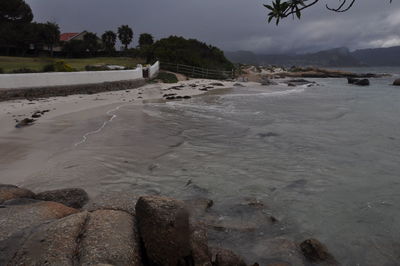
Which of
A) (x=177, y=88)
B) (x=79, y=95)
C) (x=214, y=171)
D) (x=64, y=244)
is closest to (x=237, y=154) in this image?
(x=214, y=171)

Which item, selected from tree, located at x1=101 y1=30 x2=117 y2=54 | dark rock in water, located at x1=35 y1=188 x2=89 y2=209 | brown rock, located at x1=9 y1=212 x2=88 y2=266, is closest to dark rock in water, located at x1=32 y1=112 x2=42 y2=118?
dark rock in water, located at x1=35 y1=188 x2=89 y2=209

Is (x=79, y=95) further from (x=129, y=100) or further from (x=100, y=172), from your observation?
(x=100, y=172)

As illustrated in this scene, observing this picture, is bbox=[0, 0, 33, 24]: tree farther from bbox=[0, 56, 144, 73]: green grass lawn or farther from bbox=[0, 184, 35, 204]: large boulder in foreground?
bbox=[0, 184, 35, 204]: large boulder in foreground

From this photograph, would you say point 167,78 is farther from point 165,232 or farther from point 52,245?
point 52,245

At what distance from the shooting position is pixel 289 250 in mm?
4871

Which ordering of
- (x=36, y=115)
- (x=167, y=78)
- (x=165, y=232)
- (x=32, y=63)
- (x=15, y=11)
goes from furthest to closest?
(x=15, y=11)
(x=167, y=78)
(x=32, y=63)
(x=36, y=115)
(x=165, y=232)

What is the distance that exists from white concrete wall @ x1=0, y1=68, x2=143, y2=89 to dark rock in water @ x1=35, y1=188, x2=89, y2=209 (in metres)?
13.6

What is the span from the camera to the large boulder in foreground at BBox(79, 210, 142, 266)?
3.35 metres

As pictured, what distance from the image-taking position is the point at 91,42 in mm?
53250

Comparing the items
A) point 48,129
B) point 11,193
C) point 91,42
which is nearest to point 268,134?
point 48,129

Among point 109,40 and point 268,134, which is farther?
point 109,40

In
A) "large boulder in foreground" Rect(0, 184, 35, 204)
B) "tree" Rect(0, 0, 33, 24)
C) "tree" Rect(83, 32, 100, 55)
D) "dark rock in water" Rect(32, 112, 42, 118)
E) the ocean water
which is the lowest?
the ocean water

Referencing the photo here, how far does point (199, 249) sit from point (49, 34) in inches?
1910

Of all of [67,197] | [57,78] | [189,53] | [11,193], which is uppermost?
[189,53]
